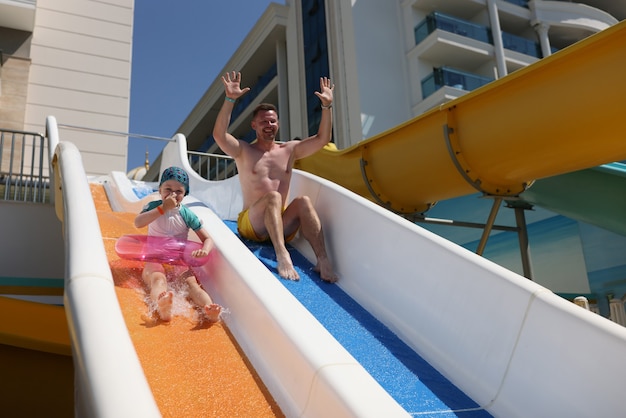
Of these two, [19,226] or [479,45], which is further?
[479,45]

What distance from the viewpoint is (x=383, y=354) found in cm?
206

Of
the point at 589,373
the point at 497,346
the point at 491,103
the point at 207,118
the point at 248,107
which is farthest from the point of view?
the point at 207,118

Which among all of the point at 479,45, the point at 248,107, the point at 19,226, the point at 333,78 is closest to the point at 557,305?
the point at 19,226

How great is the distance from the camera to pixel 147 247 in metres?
2.52

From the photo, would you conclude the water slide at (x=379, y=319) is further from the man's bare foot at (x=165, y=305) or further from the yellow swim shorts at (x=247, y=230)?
the man's bare foot at (x=165, y=305)

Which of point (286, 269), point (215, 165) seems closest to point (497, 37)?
point (215, 165)

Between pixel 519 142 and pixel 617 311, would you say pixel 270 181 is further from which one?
pixel 617 311

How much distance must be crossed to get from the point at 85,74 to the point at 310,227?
817 centimetres

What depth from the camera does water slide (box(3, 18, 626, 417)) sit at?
1400mm

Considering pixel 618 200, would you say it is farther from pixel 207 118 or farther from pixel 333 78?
pixel 207 118

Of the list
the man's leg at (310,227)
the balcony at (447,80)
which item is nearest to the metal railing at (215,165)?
the man's leg at (310,227)

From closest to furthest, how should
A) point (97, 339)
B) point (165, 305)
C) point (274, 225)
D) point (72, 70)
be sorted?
point (97, 339), point (165, 305), point (274, 225), point (72, 70)

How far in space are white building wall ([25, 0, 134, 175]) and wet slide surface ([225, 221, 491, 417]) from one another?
23.8 ft

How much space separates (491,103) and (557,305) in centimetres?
219
